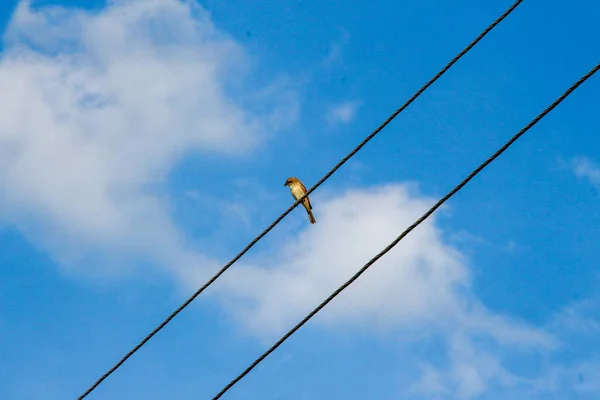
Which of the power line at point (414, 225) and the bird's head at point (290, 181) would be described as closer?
the power line at point (414, 225)

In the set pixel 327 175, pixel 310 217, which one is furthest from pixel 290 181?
pixel 327 175

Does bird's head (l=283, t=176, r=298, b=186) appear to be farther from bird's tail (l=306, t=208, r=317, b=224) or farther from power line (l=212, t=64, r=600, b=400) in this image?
power line (l=212, t=64, r=600, b=400)

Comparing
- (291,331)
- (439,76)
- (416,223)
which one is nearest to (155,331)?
(291,331)

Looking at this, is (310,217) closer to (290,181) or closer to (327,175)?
(290,181)

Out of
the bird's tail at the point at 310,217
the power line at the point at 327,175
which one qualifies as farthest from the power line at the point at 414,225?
the bird's tail at the point at 310,217

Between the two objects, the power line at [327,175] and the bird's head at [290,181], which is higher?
the bird's head at [290,181]

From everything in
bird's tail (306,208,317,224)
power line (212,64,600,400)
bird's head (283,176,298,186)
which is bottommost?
power line (212,64,600,400)

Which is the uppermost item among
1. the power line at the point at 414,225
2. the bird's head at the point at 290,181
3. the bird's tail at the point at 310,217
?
the bird's head at the point at 290,181

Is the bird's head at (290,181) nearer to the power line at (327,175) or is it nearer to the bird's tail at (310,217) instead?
the bird's tail at (310,217)

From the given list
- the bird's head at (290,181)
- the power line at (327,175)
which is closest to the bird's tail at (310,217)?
the bird's head at (290,181)

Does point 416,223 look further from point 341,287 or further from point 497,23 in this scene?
point 497,23

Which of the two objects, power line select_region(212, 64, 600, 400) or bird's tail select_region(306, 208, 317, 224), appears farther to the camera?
bird's tail select_region(306, 208, 317, 224)

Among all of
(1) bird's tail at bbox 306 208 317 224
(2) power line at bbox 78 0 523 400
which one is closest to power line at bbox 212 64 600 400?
(2) power line at bbox 78 0 523 400

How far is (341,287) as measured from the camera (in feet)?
15.4
